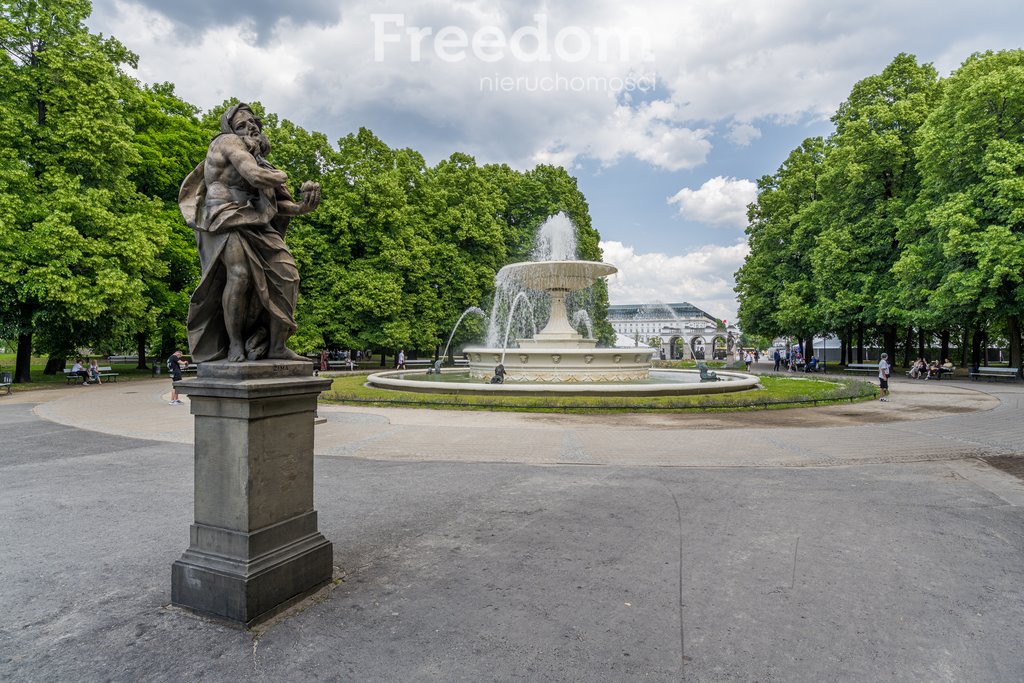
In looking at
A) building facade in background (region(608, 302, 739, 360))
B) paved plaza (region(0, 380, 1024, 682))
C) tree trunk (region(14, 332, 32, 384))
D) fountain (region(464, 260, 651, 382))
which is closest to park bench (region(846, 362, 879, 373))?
fountain (region(464, 260, 651, 382))

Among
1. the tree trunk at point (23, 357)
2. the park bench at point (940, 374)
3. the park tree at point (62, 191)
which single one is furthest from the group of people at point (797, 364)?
the tree trunk at point (23, 357)

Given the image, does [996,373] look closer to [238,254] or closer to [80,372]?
[238,254]

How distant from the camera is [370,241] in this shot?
34375 mm

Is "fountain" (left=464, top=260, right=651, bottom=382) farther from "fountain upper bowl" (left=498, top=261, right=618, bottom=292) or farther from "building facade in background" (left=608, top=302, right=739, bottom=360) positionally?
"building facade in background" (left=608, top=302, right=739, bottom=360)

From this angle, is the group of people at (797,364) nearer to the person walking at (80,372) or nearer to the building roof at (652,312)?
the person walking at (80,372)

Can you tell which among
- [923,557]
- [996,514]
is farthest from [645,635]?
[996,514]

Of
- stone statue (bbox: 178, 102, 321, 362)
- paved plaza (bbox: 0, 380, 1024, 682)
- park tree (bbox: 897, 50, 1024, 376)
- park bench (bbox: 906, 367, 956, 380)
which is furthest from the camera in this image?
park bench (bbox: 906, 367, 956, 380)

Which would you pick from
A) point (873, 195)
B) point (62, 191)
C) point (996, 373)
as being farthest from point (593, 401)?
point (873, 195)

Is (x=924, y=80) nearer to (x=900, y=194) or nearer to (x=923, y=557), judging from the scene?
(x=900, y=194)

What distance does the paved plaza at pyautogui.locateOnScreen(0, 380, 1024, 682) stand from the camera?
10.5 ft

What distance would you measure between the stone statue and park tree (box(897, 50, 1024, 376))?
92.5ft

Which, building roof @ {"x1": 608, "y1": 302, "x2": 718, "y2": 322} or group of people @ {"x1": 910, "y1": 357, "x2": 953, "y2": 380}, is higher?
building roof @ {"x1": 608, "y1": 302, "x2": 718, "y2": 322}

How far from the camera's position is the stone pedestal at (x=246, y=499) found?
3.73 meters

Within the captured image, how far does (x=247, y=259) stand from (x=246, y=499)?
5.79 ft
